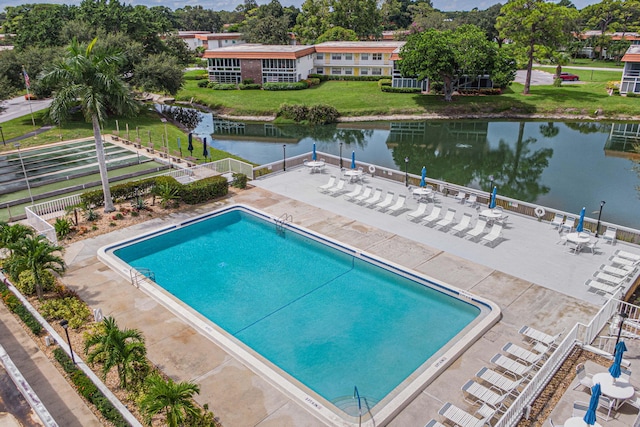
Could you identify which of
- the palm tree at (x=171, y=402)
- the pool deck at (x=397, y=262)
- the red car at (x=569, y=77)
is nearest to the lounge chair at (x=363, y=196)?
the pool deck at (x=397, y=262)

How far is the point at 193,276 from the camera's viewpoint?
61.0 ft

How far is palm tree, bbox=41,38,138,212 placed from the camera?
65.6 feet

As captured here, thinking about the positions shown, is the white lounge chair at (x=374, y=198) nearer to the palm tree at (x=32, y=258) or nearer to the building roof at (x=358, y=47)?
the palm tree at (x=32, y=258)

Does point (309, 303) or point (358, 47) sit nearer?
point (309, 303)

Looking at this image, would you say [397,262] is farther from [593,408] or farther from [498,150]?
[498,150]

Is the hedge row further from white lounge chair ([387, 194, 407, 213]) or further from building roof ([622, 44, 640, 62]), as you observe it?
building roof ([622, 44, 640, 62])

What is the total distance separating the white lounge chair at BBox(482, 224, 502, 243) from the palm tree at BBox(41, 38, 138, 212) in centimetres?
1666

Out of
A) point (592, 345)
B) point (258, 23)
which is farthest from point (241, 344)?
point (258, 23)

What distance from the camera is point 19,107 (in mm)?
51594

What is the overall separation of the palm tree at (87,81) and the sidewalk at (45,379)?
948cm

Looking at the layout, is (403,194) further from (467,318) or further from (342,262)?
(467,318)

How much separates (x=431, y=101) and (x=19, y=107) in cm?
4529

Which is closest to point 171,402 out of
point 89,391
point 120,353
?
point 120,353

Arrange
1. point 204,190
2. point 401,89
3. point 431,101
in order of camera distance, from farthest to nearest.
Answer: point 401,89, point 431,101, point 204,190
